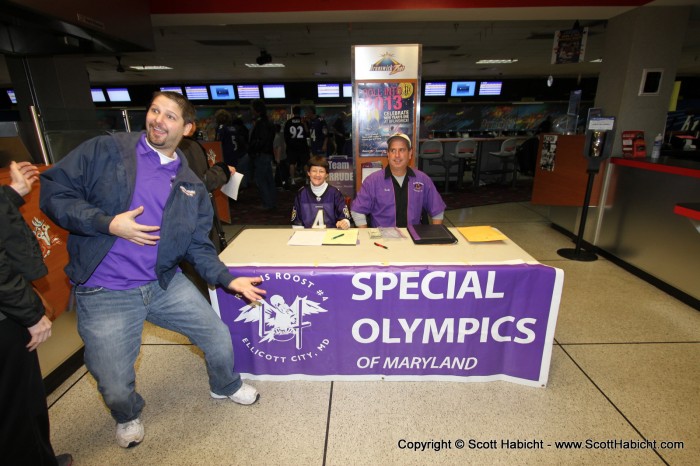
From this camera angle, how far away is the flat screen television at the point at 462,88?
14578mm

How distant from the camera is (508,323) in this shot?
2074 mm

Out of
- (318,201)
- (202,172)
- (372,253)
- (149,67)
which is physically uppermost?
(149,67)

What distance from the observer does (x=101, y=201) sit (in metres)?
1.60

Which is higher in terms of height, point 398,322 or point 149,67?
point 149,67

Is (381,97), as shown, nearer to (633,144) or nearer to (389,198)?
(389,198)

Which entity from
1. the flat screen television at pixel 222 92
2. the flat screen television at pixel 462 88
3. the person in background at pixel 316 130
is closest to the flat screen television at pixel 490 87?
the flat screen television at pixel 462 88

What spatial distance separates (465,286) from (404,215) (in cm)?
115

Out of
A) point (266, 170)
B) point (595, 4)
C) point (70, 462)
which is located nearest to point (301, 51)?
point (266, 170)

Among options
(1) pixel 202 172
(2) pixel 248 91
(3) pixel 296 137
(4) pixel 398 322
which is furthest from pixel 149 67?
(4) pixel 398 322

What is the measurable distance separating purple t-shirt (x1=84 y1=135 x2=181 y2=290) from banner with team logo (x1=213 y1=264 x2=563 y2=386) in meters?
0.48

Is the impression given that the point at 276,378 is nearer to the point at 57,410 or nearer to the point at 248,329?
the point at 248,329

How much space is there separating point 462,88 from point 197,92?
418 inches

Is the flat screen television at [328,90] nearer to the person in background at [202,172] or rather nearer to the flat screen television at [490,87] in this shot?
the flat screen television at [490,87]

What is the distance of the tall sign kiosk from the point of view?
3.94m
